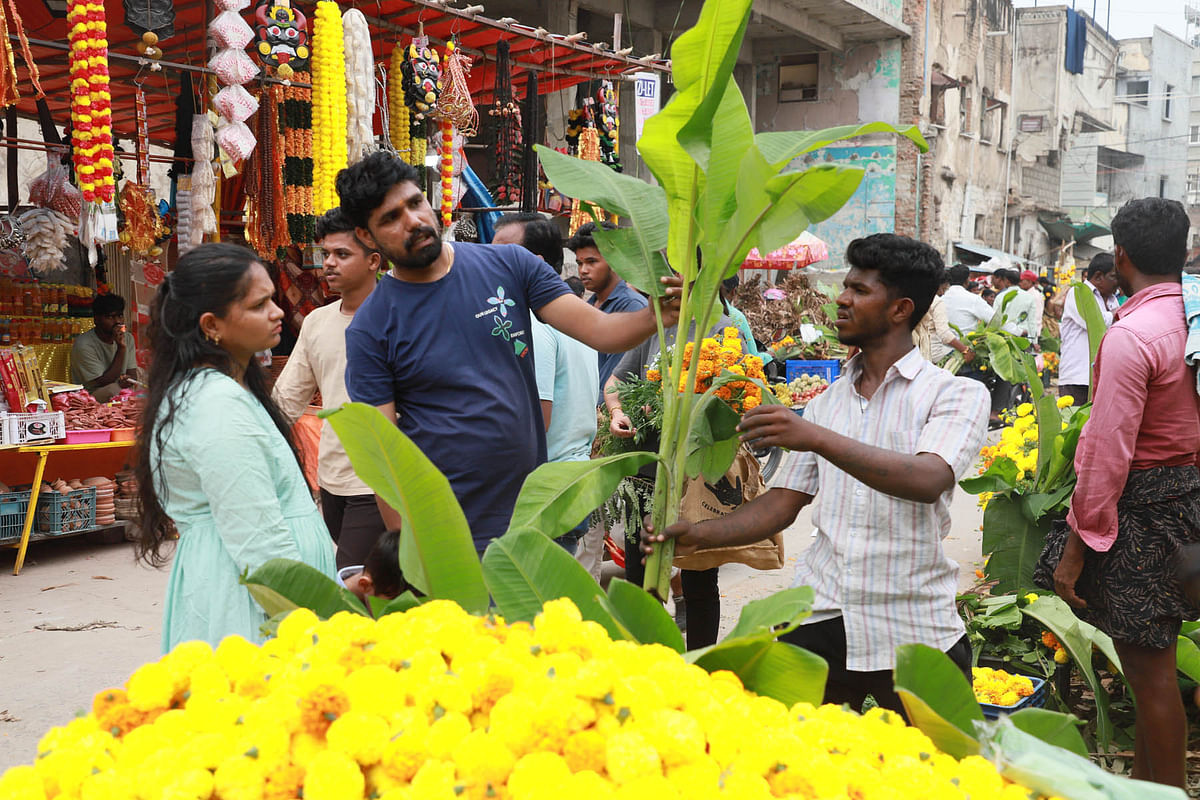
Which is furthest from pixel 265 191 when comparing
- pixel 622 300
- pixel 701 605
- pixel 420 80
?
pixel 701 605

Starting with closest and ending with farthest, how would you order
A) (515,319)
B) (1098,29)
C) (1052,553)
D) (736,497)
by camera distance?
(515,319), (1052,553), (736,497), (1098,29)

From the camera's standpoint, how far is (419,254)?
267 cm

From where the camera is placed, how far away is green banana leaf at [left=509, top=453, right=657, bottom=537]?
203 centimetres

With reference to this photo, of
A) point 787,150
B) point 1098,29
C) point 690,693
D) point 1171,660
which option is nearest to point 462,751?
point 690,693

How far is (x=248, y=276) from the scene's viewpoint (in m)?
2.31

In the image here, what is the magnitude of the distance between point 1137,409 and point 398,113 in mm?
5743

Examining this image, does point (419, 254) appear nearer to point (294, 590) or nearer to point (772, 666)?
point (294, 590)

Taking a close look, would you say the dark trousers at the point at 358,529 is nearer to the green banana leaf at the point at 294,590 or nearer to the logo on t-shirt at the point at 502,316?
the logo on t-shirt at the point at 502,316

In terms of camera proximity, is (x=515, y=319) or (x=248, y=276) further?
(x=515, y=319)

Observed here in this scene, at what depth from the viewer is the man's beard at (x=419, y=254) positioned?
2674mm

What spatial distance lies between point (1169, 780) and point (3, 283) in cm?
842

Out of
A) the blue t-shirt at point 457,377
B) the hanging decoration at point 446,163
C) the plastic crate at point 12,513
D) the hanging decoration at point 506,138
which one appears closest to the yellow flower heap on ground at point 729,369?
the blue t-shirt at point 457,377

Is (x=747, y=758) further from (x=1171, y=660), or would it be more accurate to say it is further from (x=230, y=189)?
(x=230, y=189)

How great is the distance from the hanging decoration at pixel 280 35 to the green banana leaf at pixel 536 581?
5.20m
